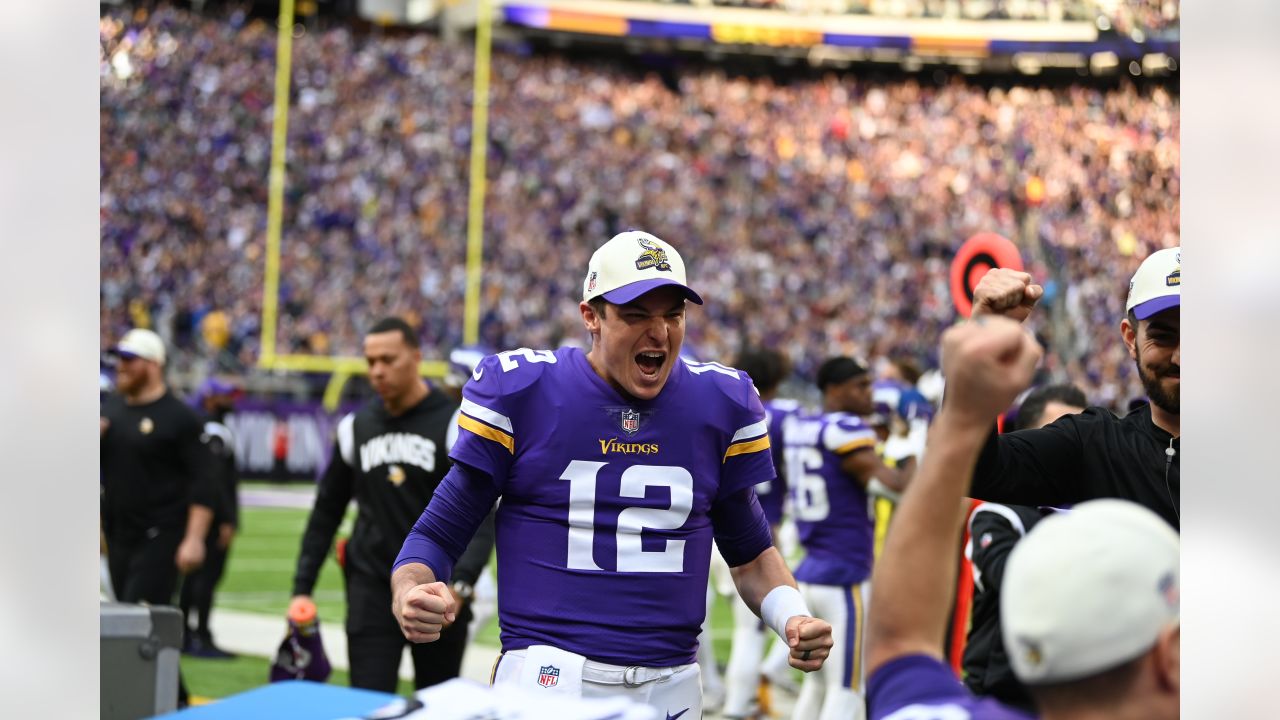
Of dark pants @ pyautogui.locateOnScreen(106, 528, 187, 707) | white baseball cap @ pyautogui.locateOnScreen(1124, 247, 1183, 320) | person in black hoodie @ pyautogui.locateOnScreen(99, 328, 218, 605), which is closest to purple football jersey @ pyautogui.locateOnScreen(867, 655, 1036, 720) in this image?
white baseball cap @ pyautogui.locateOnScreen(1124, 247, 1183, 320)

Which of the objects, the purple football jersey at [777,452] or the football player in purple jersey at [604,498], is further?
the purple football jersey at [777,452]

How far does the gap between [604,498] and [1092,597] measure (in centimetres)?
187

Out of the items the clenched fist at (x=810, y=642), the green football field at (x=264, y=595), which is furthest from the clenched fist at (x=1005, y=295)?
the green football field at (x=264, y=595)

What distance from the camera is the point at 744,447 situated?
358cm

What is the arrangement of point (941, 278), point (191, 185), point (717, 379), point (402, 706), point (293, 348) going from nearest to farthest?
point (402, 706), point (717, 379), point (293, 348), point (191, 185), point (941, 278)

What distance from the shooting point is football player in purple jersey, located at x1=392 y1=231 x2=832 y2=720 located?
3354 millimetres

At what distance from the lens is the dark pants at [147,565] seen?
761 centimetres

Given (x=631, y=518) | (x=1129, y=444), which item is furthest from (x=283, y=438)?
(x=1129, y=444)

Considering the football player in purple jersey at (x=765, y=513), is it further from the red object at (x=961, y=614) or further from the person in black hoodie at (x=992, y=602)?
the person in black hoodie at (x=992, y=602)
